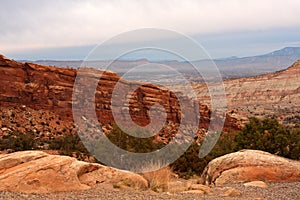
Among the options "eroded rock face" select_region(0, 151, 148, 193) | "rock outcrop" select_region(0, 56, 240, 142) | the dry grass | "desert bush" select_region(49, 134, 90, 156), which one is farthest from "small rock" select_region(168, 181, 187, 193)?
"rock outcrop" select_region(0, 56, 240, 142)

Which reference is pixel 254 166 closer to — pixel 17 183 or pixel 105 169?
pixel 105 169

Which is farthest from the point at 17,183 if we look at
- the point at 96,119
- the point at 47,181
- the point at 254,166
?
the point at 96,119

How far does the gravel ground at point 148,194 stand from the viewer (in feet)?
31.4

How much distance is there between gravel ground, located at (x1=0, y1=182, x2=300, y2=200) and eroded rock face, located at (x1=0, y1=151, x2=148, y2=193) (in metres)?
0.38

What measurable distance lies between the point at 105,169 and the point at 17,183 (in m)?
2.68

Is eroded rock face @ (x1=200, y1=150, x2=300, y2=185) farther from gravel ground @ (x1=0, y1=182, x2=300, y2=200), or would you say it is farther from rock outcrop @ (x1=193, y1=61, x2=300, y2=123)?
rock outcrop @ (x1=193, y1=61, x2=300, y2=123)

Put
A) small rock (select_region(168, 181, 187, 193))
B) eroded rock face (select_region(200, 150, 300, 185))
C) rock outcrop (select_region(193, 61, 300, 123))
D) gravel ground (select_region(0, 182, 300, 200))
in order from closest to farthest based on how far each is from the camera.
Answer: gravel ground (select_region(0, 182, 300, 200)) → small rock (select_region(168, 181, 187, 193)) → eroded rock face (select_region(200, 150, 300, 185)) → rock outcrop (select_region(193, 61, 300, 123))

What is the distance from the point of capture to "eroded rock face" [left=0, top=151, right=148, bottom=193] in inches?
400

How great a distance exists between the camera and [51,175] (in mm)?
10555

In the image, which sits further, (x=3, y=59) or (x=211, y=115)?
(x=211, y=115)

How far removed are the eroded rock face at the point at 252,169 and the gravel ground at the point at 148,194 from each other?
4.31ft

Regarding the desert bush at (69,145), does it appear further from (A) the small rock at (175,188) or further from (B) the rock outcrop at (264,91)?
(B) the rock outcrop at (264,91)

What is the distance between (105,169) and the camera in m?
11.9

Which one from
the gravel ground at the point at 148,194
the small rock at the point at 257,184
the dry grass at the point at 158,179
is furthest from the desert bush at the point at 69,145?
the gravel ground at the point at 148,194
